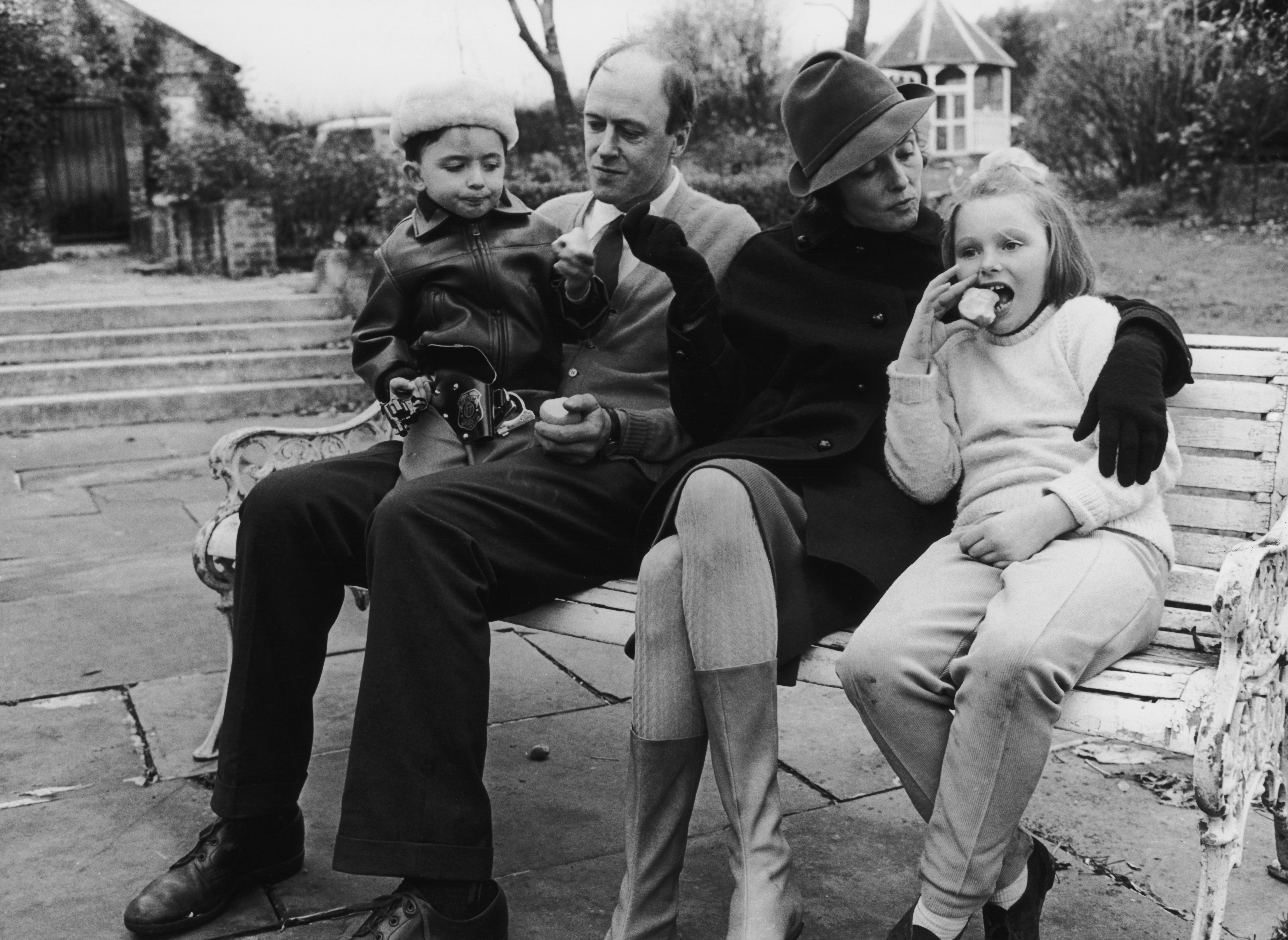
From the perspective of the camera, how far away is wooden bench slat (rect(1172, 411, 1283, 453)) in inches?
105

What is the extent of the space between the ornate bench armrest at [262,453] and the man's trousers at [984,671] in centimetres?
161

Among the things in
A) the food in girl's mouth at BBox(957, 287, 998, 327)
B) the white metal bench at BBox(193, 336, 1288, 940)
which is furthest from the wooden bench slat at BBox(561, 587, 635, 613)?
the food in girl's mouth at BBox(957, 287, 998, 327)

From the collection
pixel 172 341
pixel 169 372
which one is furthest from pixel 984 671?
pixel 172 341


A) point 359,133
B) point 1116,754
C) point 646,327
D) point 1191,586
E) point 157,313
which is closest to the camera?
point 1191,586

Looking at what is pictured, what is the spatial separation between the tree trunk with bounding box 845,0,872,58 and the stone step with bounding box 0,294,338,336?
15.2 ft

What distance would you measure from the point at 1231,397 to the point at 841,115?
0.96 m

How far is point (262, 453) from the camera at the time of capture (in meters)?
3.54

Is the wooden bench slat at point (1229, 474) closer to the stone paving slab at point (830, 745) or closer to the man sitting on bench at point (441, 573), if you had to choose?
the stone paving slab at point (830, 745)

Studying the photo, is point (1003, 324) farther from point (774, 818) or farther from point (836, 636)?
point (774, 818)

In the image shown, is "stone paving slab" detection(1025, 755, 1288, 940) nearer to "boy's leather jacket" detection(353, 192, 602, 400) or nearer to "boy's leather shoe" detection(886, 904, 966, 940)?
"boy's leather shoe" detection(886, 904, 966, 940)

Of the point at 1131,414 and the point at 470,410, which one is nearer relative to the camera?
the point at 1131,414

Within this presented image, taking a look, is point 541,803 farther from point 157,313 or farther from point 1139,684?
point 157,313

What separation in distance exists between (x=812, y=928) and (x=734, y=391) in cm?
109

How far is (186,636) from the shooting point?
14.1 feet
